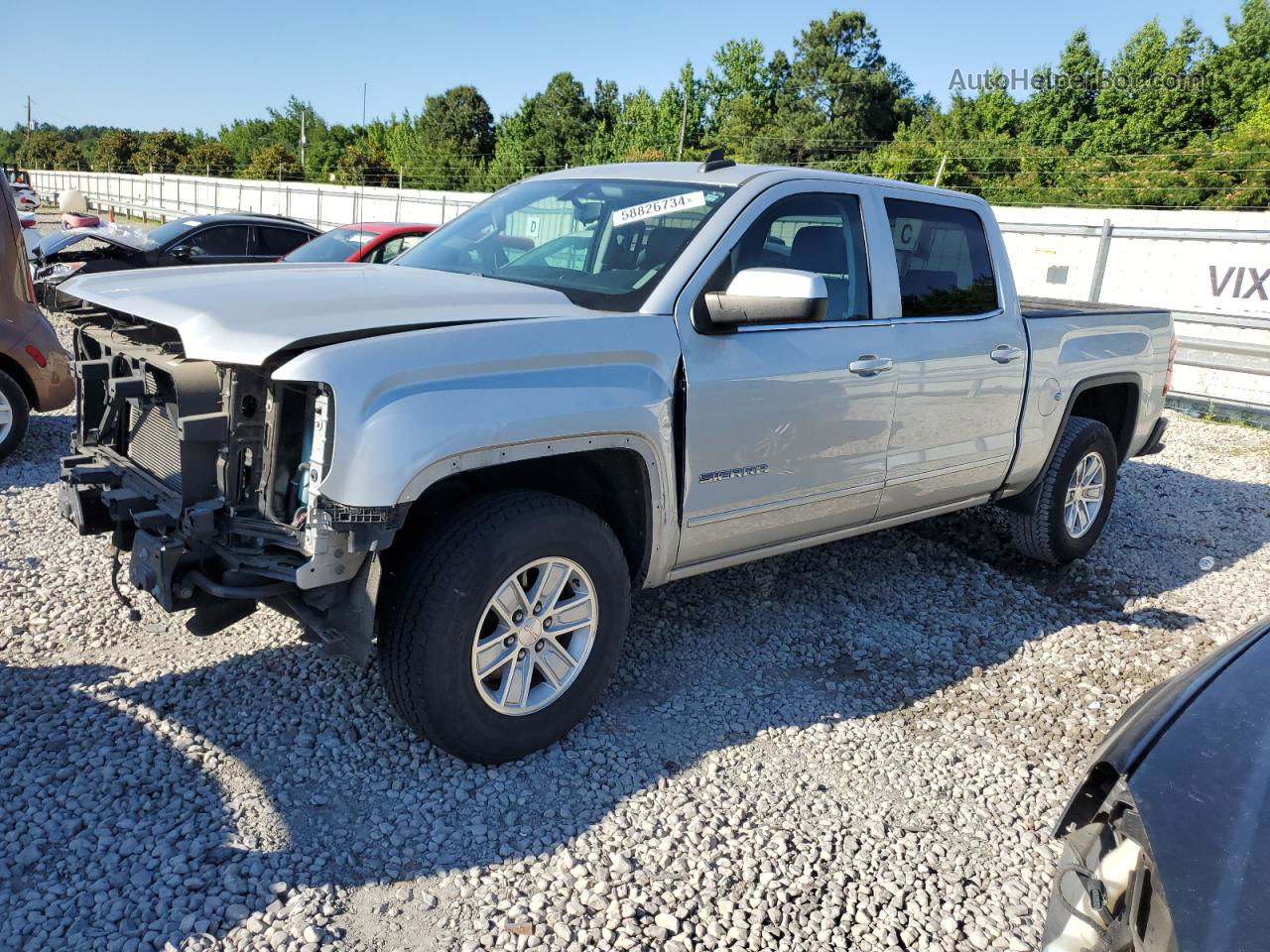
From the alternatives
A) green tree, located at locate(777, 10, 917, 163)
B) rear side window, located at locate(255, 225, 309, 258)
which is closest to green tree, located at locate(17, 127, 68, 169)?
green tree, located at locate(777, 10, 917, 163)

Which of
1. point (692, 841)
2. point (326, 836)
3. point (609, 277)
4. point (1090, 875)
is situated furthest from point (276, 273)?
point (1090, 875)

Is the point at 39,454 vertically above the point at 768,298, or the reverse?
the point at 768,298

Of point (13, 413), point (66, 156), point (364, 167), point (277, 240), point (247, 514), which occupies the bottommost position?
point (13, 413)

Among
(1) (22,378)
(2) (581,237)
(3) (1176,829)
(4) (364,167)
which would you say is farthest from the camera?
(4) (364,167)

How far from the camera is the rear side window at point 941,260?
4449mm

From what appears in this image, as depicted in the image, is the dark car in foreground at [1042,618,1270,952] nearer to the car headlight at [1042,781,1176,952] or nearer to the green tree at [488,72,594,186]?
the car headlight at [1042,781,1176,952]

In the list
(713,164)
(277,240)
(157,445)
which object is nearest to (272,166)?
(277,240)

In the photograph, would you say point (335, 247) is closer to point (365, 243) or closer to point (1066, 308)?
point (365, 243)

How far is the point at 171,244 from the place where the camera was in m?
11.7

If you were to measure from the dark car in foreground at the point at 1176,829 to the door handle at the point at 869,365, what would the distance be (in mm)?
1873

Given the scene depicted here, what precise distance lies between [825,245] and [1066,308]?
8.17ft

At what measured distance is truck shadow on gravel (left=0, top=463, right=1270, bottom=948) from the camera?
2.72 metres

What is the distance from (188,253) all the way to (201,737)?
1000 cm

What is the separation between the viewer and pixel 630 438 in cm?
332
